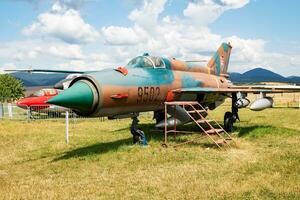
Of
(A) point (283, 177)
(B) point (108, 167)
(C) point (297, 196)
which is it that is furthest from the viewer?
(B) point (108, 167)

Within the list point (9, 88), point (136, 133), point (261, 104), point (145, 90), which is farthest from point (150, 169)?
point (9, 88)

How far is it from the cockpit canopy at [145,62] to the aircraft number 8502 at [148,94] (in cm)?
104

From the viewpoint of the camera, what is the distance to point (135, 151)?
13.2 metres

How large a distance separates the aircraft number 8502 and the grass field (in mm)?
1807

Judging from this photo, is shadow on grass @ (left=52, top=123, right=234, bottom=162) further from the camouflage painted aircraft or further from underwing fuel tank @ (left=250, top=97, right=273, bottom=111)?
underwing fuel tank @ (left=250, top=97, right=273, bottom=111)

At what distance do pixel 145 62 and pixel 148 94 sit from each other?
57.3 inches

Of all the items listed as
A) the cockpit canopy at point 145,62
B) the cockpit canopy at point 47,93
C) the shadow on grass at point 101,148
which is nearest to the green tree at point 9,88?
the cockpit canopy at point 47,93

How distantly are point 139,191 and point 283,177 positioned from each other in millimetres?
3588

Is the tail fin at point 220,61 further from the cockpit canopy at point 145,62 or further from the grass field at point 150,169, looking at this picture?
the cockpit canopy at point 145,62

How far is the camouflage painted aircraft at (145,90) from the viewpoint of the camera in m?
11.7

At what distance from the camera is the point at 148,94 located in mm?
14102

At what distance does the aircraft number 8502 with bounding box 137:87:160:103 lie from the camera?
1366 cm

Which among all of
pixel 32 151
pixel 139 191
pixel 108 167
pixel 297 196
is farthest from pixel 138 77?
pixel 297 196

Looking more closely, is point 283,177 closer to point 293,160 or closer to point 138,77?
point 293,160
